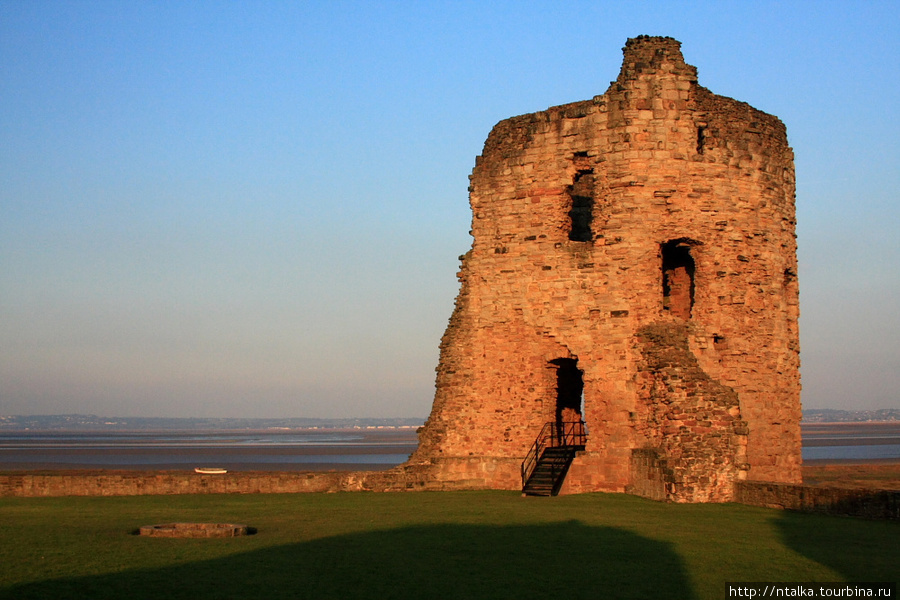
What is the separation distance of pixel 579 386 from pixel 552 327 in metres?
2.32

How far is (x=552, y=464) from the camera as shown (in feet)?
50.1

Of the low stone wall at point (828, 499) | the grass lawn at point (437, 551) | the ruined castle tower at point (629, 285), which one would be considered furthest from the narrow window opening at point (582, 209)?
the low stone wall at point (828, 499)

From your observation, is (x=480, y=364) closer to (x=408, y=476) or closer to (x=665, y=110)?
(x=408, y=476)

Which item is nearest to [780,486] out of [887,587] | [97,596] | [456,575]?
[887,587]

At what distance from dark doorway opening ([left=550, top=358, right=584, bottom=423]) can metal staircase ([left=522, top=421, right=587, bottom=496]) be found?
0.38 m

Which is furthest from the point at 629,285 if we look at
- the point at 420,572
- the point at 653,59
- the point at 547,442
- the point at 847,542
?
the point at 420,572

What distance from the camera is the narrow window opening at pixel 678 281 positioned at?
53.0 ft

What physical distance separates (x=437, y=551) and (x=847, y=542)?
4082 millimetres

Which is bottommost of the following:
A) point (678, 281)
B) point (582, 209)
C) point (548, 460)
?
point (548, 460)

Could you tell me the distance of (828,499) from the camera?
11.6 meters

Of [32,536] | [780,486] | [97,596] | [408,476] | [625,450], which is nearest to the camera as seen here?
[97,596]

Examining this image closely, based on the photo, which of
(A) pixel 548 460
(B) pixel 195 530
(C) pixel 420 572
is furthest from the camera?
(A) pixel 548 460

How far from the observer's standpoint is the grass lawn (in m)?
7.64

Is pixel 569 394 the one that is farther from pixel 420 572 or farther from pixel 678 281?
pixel 420 572
